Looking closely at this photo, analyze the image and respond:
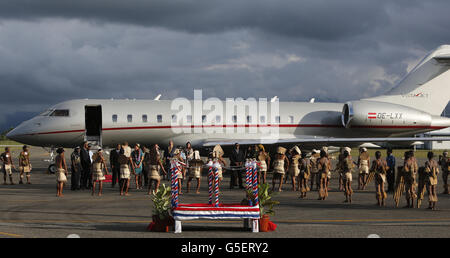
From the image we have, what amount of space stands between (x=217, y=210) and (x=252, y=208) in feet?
2.35

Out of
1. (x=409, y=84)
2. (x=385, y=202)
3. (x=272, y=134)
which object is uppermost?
(x=409, y=84)

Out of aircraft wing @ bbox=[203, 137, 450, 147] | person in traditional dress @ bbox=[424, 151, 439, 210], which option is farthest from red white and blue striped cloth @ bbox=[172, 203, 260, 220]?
aircraft wing @ bbox=[203, 137, 450, 147]

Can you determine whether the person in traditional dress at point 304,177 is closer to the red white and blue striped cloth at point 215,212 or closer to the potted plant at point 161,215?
the red white and blue striped cloth at point 215,212

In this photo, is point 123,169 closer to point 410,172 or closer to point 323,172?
point 323,172

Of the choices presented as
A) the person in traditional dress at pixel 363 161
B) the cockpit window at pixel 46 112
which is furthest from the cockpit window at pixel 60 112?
the person in traditional dress at pixel 363 161

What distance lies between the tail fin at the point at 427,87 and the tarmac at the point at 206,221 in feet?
41.6

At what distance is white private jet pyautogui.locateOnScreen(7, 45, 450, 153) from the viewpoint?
2578cm

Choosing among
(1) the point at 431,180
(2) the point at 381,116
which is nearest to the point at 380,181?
(1) the point at 431,180

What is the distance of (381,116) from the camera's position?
27.7m

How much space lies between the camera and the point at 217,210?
395 inches
